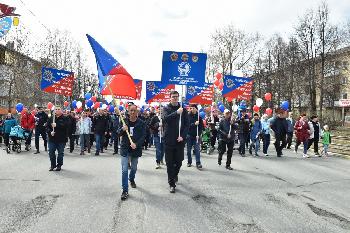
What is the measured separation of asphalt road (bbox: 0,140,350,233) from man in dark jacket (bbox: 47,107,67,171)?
1.16 feet

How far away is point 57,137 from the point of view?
10.5 metres

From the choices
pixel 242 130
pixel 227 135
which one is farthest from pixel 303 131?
pixel 227 135

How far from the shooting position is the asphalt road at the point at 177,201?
536 cm

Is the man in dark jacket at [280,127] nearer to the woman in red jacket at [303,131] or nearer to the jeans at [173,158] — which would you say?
the woman in red jacket at [303,131]

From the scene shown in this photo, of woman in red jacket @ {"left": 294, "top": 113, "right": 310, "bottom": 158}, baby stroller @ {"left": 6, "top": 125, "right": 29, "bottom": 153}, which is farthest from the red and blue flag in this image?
woman in red jacket @ {"left": 294, "top": 113, "right": 310, "bottom": 158}

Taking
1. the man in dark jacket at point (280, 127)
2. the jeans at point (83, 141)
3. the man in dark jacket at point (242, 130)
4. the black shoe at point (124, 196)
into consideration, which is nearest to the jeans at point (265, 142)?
the man in dark jacket at point (280, 127)

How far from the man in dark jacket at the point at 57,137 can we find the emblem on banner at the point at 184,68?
3559 millimetres

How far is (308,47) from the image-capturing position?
41.1 metres

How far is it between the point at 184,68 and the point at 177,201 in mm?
4545

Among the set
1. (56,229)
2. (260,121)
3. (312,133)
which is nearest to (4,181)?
(56,229)

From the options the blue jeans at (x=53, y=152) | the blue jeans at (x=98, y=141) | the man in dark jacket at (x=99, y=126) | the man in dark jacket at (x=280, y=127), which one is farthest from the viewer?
the man in dark jacket at (x=280, y=127)

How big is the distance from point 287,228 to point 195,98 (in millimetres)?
10340

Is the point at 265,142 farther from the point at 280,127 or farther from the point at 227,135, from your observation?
the point at 227,135

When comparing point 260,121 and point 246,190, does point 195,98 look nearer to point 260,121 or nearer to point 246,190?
point 260,121
